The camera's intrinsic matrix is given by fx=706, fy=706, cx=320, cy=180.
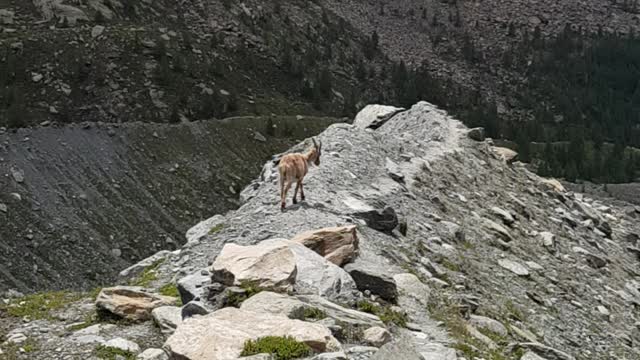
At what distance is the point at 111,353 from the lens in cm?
1301

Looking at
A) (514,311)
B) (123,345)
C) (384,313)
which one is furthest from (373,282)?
(514,311)

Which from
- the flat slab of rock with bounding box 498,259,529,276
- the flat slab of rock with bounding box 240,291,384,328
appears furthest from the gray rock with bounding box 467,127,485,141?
the flat slab of rock with bounding box 240,291,384,328

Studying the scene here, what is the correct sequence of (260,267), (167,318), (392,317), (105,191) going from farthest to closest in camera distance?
1. (105,191)
2. (392,317)
3. (260,267)
4. (167,318)

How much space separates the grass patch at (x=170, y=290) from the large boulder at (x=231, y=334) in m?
4.61

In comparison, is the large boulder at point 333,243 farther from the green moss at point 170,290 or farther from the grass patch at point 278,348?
the grass patch at point 278,348

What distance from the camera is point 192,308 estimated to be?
539 inches

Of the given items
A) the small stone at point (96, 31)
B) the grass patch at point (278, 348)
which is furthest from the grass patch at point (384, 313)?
the small stone at point (96, 31)

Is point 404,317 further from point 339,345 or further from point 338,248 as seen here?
point 339,345

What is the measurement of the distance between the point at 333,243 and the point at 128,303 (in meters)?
5.02

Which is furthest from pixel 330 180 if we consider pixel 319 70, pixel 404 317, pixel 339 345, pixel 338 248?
pixel 319 70

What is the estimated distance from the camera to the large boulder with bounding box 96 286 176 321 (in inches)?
583

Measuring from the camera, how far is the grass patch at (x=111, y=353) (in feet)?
42.3

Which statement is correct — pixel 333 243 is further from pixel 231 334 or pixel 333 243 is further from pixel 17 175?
pixel 17 175

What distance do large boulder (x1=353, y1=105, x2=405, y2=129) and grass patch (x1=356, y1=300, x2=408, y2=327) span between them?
2932 centimetres
